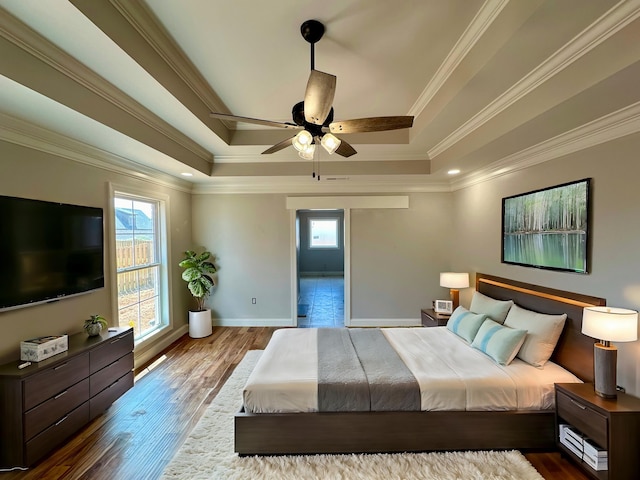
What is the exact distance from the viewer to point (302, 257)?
11.1 m

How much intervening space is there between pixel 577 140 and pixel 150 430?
437 centimetres

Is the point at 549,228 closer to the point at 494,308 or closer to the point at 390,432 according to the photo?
the point at 494,308

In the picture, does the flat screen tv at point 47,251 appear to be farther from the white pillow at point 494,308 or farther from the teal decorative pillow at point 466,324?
the white pillow at point 494,308

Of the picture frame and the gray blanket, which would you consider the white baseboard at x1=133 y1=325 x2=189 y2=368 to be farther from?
the picture frame

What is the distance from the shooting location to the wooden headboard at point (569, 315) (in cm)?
227

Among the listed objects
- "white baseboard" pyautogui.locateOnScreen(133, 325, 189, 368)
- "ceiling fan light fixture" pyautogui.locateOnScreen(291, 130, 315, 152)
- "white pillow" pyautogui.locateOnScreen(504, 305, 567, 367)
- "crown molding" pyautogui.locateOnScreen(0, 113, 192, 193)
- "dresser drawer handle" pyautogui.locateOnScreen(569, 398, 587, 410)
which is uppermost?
"crown molding" pyautogui.locateOnScreen(0, 113, 192, 193)

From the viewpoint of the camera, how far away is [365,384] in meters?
2.16

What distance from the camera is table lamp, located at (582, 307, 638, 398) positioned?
183 cm

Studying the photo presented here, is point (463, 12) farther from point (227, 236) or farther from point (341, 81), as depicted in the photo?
point (227, 236)

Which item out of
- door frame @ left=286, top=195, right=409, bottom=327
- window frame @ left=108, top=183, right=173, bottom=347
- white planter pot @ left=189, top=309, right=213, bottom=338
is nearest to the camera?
window frame @ left=108, top=183, right=173, bottom=347

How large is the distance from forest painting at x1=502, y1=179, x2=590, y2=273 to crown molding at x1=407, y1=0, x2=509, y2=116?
57.0 inches

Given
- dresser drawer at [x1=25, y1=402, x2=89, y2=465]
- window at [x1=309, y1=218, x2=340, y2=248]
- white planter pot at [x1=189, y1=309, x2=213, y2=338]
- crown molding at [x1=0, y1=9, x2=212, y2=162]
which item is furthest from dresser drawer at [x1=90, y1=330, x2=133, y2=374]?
window at [x1=309, y1=218, x2=340, y2=248]

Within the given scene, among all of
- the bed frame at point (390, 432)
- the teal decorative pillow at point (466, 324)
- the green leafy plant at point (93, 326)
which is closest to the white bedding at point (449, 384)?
the bed frame at point (390, 432)

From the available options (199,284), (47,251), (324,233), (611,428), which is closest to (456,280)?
(611,428)
